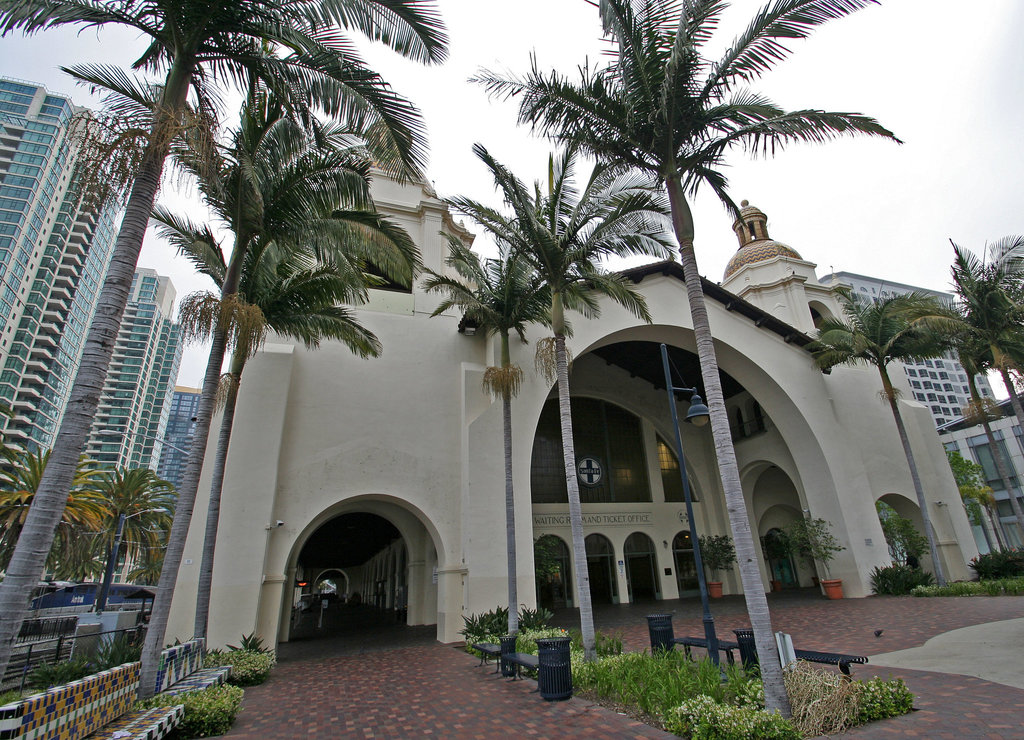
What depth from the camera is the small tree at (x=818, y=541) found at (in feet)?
62.2

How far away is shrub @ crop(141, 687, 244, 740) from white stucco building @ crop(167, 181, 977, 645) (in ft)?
20.6

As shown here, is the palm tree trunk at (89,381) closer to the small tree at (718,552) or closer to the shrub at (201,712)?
the shrub at (201,712)

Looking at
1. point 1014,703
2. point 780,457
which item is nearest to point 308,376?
point 1014,703

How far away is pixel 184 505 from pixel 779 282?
87.2 feet

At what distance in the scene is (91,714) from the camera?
17.6ft

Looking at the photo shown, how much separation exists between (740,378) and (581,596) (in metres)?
15.2

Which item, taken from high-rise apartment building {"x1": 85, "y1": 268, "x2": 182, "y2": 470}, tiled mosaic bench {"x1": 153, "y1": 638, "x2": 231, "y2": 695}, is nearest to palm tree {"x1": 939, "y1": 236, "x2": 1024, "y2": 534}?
tiled mosaic bench {"x1": 153, "y1": 638, "x2": 231, "y2": 695}

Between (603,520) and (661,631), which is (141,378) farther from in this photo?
(661,631)

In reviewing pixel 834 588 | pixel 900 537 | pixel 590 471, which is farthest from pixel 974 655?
pixel 590 471

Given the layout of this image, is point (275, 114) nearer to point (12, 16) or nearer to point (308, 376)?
point (12, 16)

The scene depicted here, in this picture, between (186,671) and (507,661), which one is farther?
(507,661)

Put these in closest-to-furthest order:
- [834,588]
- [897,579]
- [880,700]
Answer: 1. [880,700]
2. [897,579]
3. [834,588]

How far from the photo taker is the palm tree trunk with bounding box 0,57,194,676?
14.1 feet

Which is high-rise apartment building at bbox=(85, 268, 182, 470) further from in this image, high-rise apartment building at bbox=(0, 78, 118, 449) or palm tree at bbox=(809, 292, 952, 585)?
palm tree at bbox=(809, 292, 952, 585)
